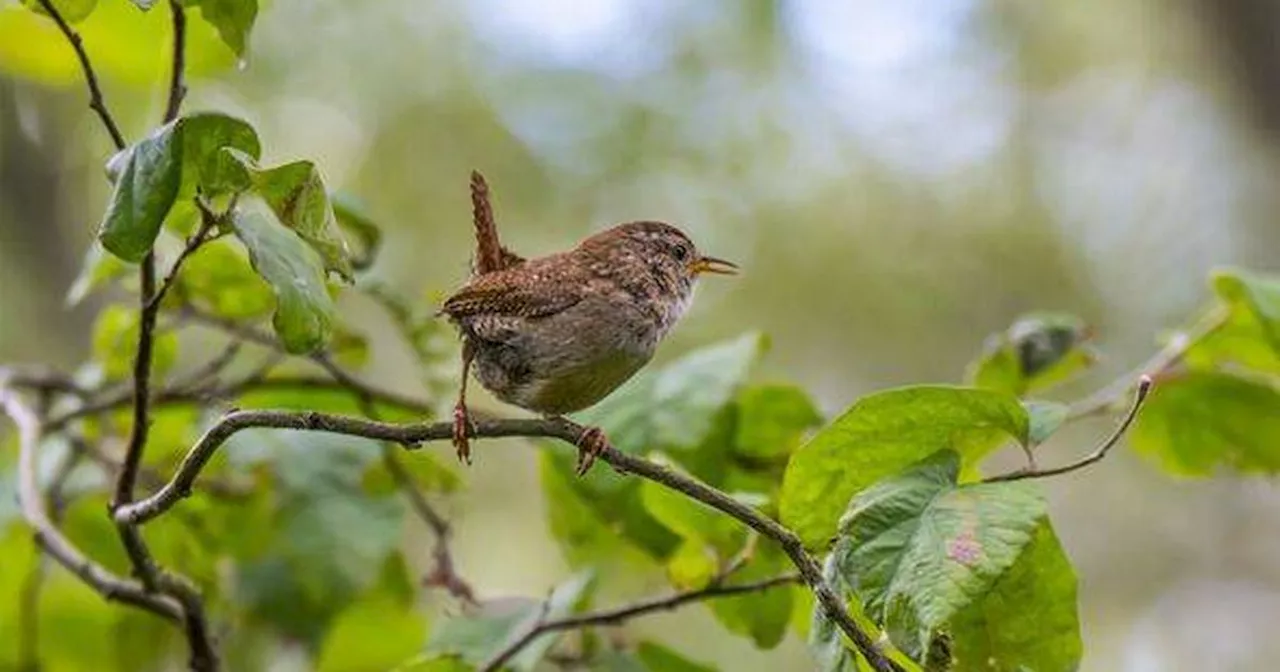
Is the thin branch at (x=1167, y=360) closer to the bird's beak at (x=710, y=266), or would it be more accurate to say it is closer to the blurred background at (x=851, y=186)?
the bird's beak at (x=710, y=266)

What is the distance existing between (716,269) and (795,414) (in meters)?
0.18

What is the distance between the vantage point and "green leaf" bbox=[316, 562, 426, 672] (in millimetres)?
1495

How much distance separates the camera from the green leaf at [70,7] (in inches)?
35.2

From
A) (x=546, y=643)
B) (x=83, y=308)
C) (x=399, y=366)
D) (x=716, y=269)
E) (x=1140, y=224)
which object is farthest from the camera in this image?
(x=1140, y=224)

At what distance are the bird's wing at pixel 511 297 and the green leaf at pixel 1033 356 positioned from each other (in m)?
0.34

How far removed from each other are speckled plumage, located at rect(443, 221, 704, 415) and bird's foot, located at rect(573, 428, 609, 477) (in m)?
0.05

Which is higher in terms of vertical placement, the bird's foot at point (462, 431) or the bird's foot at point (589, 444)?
the bird's foot at point (462, 431)

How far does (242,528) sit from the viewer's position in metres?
1.43

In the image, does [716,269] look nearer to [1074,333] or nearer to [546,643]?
[1074,333]

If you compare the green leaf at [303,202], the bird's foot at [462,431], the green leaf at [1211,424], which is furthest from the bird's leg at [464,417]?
the green leaf at [1211,424]

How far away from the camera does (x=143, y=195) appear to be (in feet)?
2.56

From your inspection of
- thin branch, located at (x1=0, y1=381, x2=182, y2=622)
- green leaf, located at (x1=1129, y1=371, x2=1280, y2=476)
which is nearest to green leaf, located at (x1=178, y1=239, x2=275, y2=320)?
thin branch, located at (x1=0, y1=381, x2=182, y2=622)

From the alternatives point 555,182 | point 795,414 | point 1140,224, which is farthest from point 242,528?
point 1140,224

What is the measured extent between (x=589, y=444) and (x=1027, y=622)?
1.00ft
